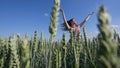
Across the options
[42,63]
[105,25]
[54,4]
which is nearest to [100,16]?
[105,25]

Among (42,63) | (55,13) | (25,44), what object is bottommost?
(42,63)

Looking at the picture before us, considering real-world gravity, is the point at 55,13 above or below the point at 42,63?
above

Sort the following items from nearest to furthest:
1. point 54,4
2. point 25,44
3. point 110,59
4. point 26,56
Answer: point 110,59
point 26,56
point 25,44
point 54,4

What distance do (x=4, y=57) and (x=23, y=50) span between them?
1931 millimetres

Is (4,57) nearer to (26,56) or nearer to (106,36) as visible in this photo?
(26,56)

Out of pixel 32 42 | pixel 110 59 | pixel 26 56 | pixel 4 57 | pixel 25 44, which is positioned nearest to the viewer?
pixel 110 59

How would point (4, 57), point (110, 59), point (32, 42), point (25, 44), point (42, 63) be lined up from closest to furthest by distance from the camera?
point (110, 59) < point (25, 44) < point (4, 57) < point (32, 42) < point (42, 63)

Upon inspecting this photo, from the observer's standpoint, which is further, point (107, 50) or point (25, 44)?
point (25, 44)

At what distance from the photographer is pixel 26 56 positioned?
1.24 m

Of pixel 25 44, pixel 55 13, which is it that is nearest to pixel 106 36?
pixel 25 44

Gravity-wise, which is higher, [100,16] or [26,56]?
[100,16]

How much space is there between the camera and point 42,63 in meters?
5.93

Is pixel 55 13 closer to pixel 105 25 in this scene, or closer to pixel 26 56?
pixel 26 56

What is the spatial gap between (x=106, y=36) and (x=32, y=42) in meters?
4.49
